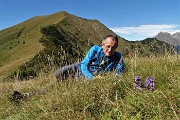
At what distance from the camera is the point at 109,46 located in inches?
258

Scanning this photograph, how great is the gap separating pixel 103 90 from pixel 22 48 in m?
103

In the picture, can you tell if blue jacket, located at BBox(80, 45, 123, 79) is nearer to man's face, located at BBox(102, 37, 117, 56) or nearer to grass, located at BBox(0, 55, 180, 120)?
man's face, located at BBox(102, 37, 117, 56)

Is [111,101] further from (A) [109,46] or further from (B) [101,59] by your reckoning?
(B) [101,59]

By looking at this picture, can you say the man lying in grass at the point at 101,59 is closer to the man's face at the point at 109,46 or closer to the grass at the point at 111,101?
the man's face at the point at 109,46

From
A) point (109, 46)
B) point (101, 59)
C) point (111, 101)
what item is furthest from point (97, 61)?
point (111, 101)

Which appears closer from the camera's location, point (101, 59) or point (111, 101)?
point (111, 101)

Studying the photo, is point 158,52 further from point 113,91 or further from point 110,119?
point 110,119

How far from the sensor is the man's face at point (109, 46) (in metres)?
6.53

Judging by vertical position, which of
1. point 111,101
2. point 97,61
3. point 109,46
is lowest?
point 111,101

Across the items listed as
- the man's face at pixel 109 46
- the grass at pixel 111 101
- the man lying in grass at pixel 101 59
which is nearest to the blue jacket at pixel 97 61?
the man lying in grass at pixel 101 59

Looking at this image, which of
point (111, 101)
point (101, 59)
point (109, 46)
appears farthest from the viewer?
point (101, 59)

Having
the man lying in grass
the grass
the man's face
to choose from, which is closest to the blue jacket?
the man lying in grass

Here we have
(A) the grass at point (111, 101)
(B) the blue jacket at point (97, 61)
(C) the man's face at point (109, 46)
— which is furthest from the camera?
(B) the blue jacket at point (97, 61)

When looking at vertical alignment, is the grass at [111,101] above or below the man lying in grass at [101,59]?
below
